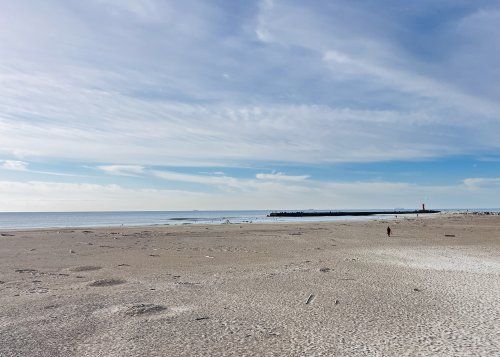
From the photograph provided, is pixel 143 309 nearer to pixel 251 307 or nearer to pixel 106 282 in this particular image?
pixel 251 307

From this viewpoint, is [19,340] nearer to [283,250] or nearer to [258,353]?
[258,353]

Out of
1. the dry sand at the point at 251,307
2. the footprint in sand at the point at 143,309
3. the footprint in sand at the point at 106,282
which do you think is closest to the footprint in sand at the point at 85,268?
the dry sand at the point at 251,307

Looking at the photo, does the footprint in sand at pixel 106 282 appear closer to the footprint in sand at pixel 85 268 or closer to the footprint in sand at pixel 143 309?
the footprint in sand at pixel 85 268

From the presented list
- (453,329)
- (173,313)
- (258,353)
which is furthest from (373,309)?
(173,313)

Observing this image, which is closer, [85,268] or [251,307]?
[251,307]

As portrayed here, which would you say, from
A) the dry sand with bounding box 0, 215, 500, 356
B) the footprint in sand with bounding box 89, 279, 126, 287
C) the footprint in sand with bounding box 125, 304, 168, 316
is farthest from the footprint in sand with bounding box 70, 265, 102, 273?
the footprint in sand with bounding box 125, 304, 168, 316

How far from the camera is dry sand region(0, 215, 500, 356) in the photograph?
8.52 m

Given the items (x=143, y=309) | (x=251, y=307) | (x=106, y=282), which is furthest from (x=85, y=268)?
(x=251, y=307)

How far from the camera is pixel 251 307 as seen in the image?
11.4m

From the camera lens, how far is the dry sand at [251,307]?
8516 millimetres

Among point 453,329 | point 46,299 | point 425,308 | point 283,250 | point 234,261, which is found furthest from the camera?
point 283,250

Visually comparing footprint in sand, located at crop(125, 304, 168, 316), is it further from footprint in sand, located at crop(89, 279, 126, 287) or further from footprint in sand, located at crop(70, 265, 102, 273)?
footprint in sand, located at crop(70, 265, 102, 273)

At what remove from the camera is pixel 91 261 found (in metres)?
20.2

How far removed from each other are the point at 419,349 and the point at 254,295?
214 inches
